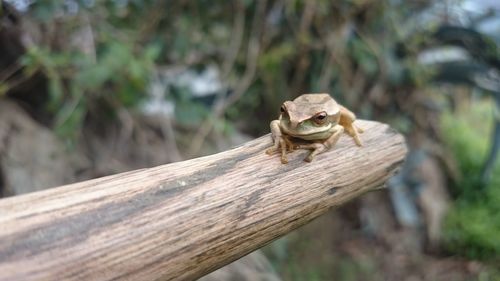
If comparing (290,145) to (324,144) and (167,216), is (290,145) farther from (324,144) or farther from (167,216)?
(167,216)

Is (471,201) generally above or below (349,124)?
below

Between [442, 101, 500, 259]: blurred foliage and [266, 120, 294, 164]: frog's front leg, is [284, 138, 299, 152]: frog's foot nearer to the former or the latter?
[266, 120, 294, 164]: frog's front leg

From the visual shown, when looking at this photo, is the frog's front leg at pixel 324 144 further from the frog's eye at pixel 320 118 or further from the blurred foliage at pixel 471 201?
the blurred foliage at pixel 471 201

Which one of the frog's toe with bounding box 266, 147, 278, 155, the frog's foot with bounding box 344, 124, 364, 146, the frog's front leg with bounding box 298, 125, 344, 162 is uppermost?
the frog's toe with bounding box 266, 147, 278, 155

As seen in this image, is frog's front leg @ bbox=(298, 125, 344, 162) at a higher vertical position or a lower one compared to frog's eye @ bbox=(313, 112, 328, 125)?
lower

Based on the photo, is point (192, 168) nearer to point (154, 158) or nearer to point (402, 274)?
point (154, 158)

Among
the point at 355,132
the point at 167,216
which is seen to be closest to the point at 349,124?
the point at 355,132

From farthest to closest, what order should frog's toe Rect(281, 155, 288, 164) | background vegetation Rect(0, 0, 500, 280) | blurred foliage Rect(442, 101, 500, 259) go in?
blurred foliage Rect(442, 101, 500, 259), background vegetation Rect(0, 0, 500, 280), frog's toe Rect(281, 155, 288, 164)

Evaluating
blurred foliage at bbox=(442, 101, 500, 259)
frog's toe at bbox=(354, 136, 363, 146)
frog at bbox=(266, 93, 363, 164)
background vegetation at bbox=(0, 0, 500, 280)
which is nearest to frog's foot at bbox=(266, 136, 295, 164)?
frog at bbox=(266, 93, 363, 164)
